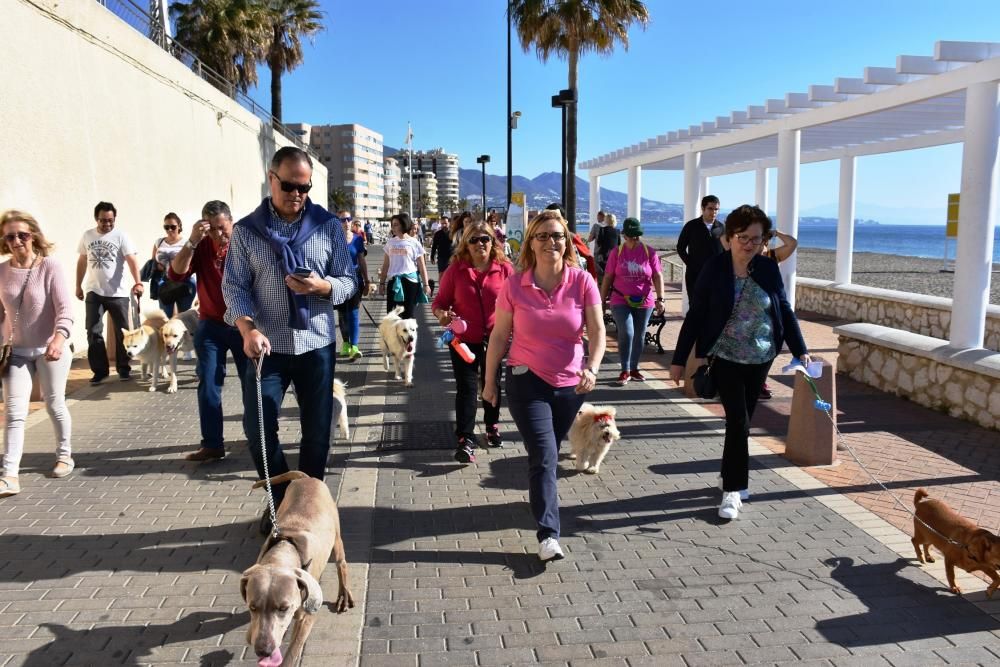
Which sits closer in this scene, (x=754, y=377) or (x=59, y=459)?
(x=754, y=377)

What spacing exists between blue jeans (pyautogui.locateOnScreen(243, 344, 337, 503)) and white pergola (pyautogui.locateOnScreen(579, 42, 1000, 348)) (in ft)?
21.4

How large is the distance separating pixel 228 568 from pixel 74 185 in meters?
8.22

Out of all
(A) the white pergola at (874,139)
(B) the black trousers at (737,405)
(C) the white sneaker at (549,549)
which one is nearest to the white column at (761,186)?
(A) the white pergola at (874,139)

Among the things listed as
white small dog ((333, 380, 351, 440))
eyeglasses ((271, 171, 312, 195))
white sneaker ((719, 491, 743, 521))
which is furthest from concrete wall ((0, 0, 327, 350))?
white sneaker ((719, 491, 743, 521))

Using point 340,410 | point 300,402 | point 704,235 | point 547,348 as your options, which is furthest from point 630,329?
point 300,402

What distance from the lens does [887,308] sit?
1317cm

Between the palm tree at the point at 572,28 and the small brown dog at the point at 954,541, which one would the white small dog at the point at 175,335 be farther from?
the palm tree at the point at 572,28

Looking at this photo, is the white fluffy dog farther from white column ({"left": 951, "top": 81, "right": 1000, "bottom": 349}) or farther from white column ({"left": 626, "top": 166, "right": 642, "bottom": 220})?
white column ({"left": 626, "top": 166, "right": 642, "bottom": 220})

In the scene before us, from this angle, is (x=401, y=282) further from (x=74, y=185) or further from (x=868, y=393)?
(x=868, y=393)

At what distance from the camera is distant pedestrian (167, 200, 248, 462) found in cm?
541

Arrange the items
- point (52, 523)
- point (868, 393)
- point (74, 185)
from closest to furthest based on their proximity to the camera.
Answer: point (52, 523)
point (868, 393)
point (74, 185)

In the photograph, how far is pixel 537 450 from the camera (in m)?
4.10

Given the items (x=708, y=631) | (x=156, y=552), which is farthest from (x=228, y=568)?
(x=708, y=631)

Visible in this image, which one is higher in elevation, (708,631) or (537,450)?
(537,450)
